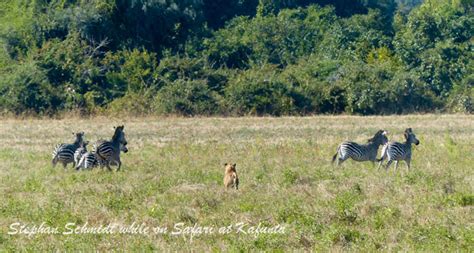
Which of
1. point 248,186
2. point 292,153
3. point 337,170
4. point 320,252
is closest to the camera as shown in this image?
point 320,252

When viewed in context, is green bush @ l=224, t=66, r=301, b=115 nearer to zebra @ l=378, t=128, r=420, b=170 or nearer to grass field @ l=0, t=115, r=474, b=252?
grass field @ l=0, t=115, r=474, b=252

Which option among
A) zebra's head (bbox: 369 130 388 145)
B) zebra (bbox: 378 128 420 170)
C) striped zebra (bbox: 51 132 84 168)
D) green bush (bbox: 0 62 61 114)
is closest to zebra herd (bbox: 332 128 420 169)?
zebra (bbox: 378 128 420 170)

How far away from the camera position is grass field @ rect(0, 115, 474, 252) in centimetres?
1245

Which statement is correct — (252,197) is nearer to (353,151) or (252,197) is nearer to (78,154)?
(353,151)

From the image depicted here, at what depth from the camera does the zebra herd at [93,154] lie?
20.7 meters

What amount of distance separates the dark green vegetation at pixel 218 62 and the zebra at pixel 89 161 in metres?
22.7

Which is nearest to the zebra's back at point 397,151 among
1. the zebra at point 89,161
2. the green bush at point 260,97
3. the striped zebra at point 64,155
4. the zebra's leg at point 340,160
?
the zebra's leg at point 340,160

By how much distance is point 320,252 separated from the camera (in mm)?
11719

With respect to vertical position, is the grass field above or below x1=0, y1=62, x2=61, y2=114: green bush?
above

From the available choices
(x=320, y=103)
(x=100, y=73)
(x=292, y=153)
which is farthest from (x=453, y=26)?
(x=292, y=153)

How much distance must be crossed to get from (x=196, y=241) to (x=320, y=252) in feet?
5.63

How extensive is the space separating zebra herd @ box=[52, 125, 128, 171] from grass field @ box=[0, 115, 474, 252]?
293mm

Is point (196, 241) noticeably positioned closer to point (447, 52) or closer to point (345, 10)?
point (447, 52)

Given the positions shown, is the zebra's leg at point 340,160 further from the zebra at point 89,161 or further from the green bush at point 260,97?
the green bush at point 260,97
